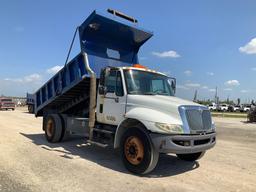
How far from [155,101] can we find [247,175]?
9.16 ft

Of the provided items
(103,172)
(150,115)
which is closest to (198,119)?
(150,115)

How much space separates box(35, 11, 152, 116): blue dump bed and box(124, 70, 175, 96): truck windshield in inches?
63.0

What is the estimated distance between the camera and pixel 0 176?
6004 millimetres

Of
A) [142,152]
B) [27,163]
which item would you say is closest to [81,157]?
[27,163]

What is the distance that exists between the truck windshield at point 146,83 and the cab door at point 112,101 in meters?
0.23

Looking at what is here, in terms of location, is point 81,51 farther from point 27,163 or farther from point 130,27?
point 27,163

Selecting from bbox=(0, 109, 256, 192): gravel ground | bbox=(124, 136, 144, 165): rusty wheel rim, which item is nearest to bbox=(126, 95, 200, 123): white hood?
bbox=(124, 136, 144, 165): rusty wheel rim

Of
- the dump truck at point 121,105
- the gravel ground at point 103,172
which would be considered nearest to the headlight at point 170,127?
the dump truck at point 121,105

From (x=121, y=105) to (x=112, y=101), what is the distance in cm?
42

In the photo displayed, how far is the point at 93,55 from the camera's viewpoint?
909cm

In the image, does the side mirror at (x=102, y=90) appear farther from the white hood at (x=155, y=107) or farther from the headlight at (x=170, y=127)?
the headlight at (x=170, y=127)

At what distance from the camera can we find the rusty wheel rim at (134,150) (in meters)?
6.40

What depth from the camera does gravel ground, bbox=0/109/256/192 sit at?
5.62m

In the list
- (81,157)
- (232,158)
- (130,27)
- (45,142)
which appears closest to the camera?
(81,157)
